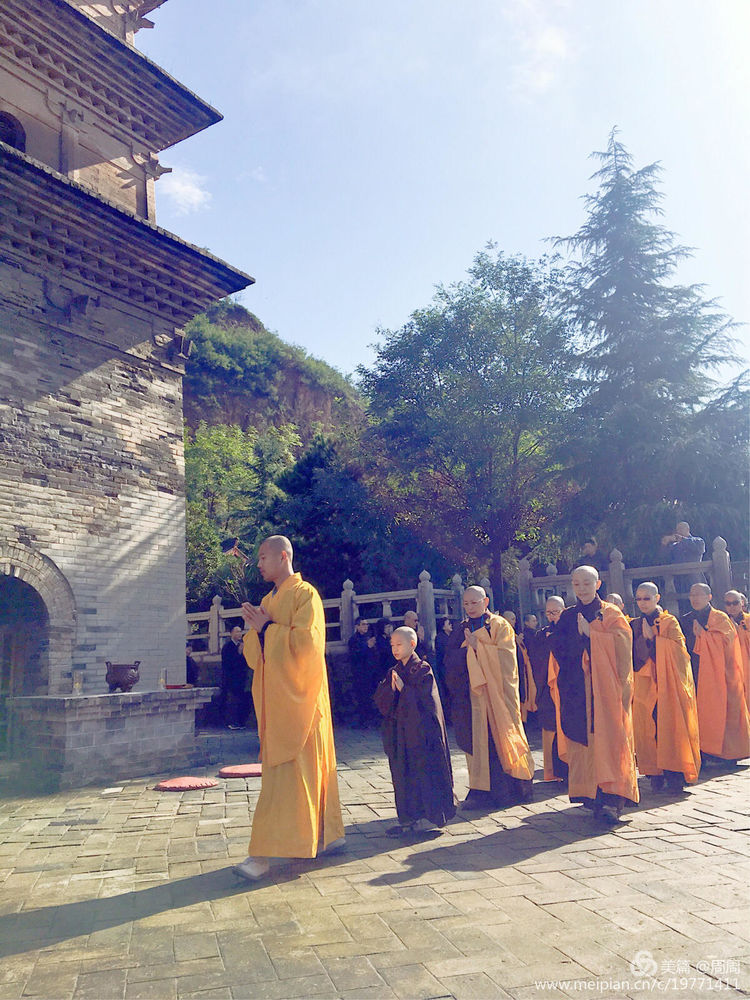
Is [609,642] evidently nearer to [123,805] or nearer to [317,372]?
[123,805]

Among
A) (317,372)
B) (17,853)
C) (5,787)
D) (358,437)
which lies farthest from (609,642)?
(317,372)

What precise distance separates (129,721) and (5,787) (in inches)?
57.2

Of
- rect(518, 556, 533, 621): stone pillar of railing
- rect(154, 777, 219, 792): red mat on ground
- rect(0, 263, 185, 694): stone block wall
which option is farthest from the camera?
rect(518, 556, 533, 621): stone pillar of railing

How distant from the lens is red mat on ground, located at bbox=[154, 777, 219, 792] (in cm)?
778

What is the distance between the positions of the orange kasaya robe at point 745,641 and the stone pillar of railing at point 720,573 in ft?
11.8

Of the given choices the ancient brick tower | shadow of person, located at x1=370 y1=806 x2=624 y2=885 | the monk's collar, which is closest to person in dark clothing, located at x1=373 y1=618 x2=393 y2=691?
the ancient brick tower

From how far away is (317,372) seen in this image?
52531 mm

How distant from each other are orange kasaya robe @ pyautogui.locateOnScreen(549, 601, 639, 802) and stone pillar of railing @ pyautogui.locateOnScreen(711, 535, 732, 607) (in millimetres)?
7449

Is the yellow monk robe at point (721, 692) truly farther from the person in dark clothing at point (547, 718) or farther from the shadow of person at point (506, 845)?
the shadow of person at point (506, 845)

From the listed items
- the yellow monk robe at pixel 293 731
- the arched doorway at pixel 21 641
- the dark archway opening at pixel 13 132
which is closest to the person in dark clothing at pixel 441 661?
the arched doorway at pixel 21 641

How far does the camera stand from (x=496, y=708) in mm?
6578

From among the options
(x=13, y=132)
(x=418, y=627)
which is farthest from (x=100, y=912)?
(x=13, y=132)

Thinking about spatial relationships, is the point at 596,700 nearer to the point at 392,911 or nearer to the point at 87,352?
the point at 392,911

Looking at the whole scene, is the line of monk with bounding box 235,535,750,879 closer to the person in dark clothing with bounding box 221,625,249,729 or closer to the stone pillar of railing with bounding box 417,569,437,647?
the stone pillar of railing with bounding box 417,569,437,647
